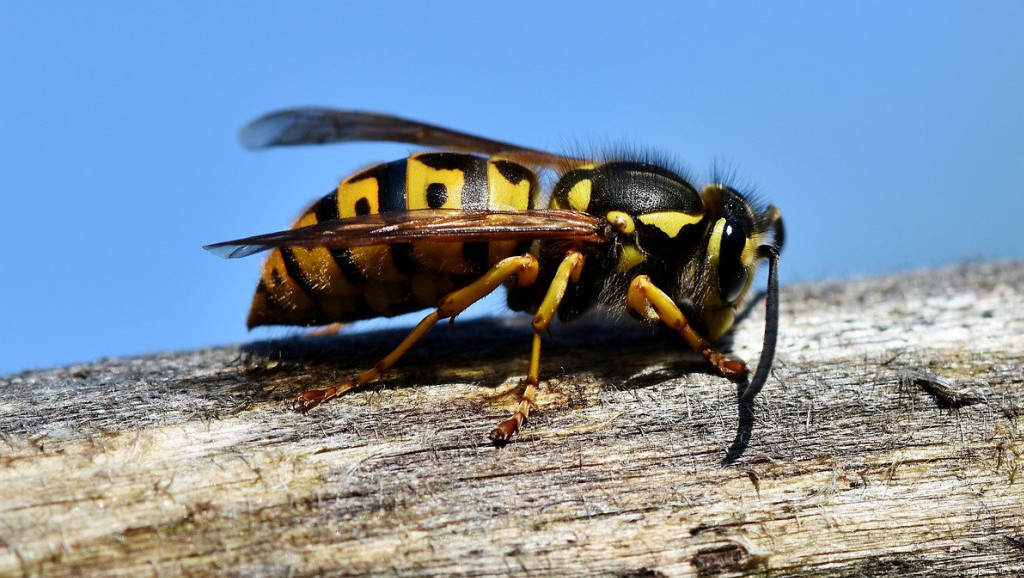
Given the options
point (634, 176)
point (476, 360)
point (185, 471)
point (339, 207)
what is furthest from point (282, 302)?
point (634, 176)

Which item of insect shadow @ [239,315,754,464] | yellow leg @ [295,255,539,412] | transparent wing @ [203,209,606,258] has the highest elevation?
transparent wing @ [203,209,606,258]

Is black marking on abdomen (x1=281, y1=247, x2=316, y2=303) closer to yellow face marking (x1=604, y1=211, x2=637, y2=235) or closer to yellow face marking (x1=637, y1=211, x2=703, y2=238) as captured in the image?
yellow face marking (x1=604, y1=211, x2=637, y2=235)

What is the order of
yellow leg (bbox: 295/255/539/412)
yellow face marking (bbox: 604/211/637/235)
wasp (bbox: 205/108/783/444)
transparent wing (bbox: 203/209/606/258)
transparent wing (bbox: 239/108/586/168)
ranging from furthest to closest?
transparent wing (bbox: 239/108/586/168)
yellow face marking (bbox: 604/211/637/235)
wasp (bbox: 205/108/783/444)
yellow leg (bbox: 295/255/539/412)
transparent wing (bbox: 203/209/606/258)

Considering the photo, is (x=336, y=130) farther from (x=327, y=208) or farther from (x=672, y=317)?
(x=672, y=317)

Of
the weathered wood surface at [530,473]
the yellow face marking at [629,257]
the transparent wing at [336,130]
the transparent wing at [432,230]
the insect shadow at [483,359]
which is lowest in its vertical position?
the weathered wood surface at [530,473]

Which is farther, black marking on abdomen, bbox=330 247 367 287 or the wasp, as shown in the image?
black marking on abdomen, bbox=330 247 367 287

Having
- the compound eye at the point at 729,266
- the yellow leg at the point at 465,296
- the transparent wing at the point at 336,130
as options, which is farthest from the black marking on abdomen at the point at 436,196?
the compound eye at the point at 729,266

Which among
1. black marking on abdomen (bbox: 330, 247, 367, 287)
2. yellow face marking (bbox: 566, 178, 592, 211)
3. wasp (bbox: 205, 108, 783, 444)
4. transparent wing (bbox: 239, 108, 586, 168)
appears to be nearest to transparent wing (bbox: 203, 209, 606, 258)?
wasp (bbox: 205, 108, 783, 444)

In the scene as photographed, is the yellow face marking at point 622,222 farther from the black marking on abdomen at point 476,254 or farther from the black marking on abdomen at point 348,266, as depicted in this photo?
the black marking on abdomen at point 348,266

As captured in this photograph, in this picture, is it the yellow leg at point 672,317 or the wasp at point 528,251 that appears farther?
the wasp at point 528,251
